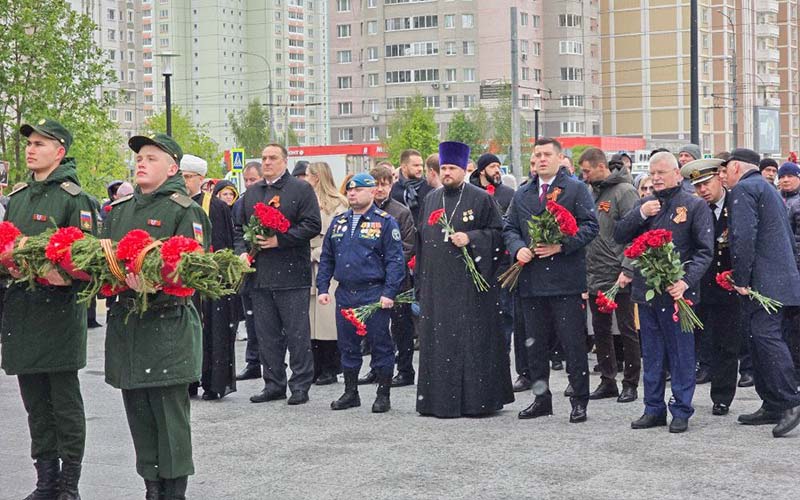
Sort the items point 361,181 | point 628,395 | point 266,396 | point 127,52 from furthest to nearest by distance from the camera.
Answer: point 127,52
point 266,396
point 361,181
point 628,395

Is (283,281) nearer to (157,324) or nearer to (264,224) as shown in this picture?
(264,224)

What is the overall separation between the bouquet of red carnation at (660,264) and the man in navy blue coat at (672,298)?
0.10 meters

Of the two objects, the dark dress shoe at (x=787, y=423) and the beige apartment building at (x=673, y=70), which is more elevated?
the beige apartment building at (x=673, y=70)

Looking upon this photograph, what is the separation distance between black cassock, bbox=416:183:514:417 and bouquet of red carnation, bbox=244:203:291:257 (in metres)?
1.40

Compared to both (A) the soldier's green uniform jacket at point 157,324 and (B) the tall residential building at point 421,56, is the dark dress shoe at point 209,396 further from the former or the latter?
(B) the tall residential building at point 421,56

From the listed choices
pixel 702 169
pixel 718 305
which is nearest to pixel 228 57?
pixel 718 305

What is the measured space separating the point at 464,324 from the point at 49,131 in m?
4.27

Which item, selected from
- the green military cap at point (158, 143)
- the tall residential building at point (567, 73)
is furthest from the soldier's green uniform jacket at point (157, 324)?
the tall residential building at point (567, 73)

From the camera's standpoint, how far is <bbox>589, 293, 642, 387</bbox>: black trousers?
11812 millimetres

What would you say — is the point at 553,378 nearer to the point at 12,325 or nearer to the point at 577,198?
the point at 577,198

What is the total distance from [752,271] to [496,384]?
7.86 feet

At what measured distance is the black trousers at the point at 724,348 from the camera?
1066 cm

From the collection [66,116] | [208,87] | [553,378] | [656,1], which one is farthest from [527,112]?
[553,378]

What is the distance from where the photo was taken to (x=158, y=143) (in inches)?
288
